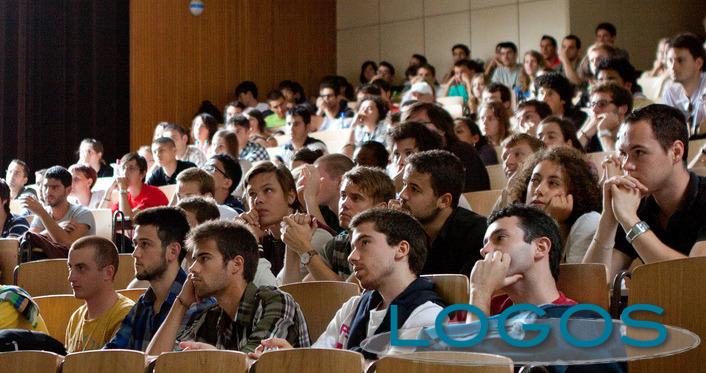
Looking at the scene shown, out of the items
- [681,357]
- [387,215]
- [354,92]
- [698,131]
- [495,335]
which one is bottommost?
[681,357]

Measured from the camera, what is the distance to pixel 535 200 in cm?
362

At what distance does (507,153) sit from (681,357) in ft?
7.12

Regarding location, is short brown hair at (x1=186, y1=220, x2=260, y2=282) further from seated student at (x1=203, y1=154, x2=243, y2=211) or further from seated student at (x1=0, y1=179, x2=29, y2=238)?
seated student at (x1=0, y1=179, x2=29, y2=238)

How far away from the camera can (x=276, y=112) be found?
1007 cm

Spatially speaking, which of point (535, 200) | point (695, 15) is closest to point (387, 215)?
point (535, 200)

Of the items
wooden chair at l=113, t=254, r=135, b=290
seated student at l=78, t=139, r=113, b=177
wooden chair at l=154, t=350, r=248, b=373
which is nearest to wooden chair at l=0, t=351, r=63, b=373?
wooden chair at l=154, t=350, r=248, b=373

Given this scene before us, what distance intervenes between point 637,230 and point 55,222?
3881 mm

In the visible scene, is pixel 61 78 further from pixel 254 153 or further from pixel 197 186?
pixel 197 186

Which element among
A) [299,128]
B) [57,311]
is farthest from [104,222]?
[57,311]

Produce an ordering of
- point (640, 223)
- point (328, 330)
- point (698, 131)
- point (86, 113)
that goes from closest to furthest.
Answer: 1. point (640, 223)
2. point (328, 330)
3. point (698, 131)
4. point (86, 113)

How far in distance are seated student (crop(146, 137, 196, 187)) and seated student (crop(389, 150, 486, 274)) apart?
365 cm

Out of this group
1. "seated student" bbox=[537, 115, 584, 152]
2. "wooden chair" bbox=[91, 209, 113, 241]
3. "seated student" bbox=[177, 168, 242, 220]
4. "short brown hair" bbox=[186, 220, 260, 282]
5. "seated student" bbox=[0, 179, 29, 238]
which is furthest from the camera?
"wooden chair" bbox=[91, 209, 113, 241]

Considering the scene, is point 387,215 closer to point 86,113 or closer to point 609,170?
point 609,170

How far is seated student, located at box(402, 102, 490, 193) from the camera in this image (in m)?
5.18
